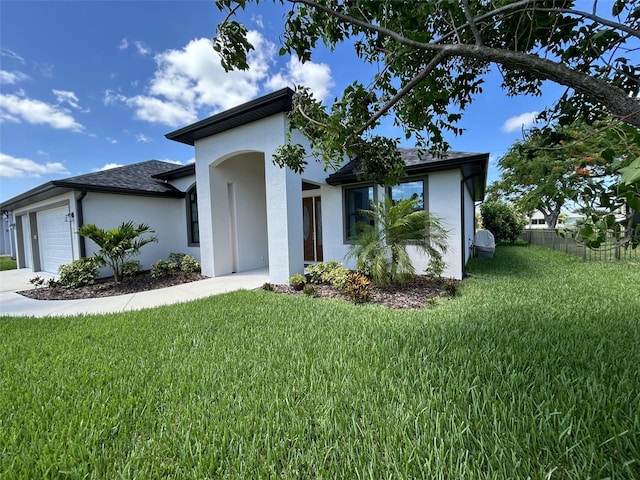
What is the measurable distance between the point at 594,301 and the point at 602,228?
4938 mm

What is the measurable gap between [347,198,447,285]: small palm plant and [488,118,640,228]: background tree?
2296 millimetres

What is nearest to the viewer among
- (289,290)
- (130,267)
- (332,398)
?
(332,398)

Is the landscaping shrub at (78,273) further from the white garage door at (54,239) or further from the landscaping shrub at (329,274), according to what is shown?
the landscaping shrub at (329,274)

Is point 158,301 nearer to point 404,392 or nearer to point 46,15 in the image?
point 404,392

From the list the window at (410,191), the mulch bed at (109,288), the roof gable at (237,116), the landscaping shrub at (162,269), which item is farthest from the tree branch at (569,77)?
the landscaping shrub at (162,269)

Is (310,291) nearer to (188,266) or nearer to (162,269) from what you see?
(188,266)

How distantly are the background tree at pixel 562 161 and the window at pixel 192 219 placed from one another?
10.5 m

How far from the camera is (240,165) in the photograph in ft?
31.5

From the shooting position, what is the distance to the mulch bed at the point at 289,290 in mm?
5977

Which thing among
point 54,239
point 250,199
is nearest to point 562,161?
point 250,199

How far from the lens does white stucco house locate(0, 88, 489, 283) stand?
7348mm

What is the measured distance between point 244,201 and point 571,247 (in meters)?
13.5

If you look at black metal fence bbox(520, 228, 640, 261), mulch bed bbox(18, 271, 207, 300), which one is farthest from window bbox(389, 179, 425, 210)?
mulch bed bbox(18, 271, 207, 300)

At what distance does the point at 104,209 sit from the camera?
953 centimetres
